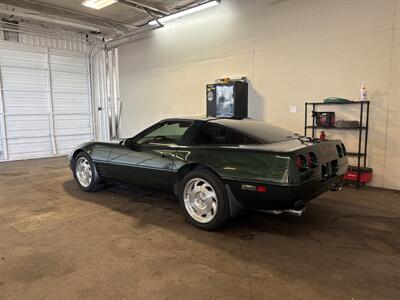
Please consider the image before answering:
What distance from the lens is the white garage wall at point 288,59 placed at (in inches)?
188

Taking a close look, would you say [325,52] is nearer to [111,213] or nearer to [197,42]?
[197,42]

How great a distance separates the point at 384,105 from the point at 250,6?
333 centimetres

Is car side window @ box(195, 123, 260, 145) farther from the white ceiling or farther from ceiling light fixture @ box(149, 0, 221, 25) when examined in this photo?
the white ceiling

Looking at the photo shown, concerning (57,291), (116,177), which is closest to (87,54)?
(116,177)

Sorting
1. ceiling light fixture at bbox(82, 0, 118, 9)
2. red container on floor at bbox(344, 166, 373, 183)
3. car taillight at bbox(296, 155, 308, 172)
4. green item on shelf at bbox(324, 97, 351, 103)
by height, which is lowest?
red container on floor at bbox(344, 166, 373, 183)

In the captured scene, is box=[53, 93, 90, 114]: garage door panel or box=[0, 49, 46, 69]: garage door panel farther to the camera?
box=[53, 93, 90, 114]: garage door panel

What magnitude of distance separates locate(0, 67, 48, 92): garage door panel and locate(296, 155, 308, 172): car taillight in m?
8.83

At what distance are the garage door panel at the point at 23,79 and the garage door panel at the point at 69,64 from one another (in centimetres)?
46

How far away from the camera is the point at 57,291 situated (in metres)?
2.08

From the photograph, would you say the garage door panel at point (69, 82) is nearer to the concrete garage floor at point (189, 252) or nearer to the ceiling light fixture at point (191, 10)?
the ceiling light fixture at point (191, 10)

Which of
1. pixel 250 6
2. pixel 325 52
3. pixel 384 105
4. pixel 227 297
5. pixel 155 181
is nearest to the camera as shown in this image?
pixel 227 297

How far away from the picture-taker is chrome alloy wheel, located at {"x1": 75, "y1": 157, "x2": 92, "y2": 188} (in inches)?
181

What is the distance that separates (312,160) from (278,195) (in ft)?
1.70

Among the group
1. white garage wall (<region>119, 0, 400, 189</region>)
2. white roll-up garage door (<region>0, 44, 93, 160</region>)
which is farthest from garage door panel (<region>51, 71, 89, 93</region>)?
white garage wall (<region>119, 0, 400, 189</region>)
